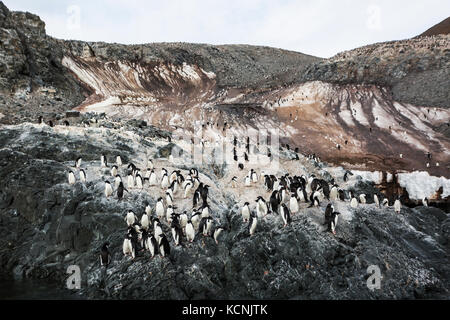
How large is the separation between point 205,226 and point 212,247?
97 cm

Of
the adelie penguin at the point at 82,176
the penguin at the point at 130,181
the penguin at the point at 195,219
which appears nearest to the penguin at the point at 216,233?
the penguin at the point at 195,219

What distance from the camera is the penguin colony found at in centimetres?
1493

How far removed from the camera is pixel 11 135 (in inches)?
850

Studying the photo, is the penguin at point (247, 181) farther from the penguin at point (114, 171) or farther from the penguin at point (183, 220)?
the penguin at point (114, 171)

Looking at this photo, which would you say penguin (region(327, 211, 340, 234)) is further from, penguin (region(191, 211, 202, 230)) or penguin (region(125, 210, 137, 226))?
penguin (region(125, 210, 137, 226))

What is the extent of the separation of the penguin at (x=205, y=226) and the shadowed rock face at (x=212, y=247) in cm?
35

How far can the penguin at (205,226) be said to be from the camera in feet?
51.7

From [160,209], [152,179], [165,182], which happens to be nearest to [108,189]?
[152,179]

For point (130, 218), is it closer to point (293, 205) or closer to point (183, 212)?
point (183, 212)

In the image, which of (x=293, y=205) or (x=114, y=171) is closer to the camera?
(x=293, y=205)

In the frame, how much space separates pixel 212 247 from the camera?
15.4 metres

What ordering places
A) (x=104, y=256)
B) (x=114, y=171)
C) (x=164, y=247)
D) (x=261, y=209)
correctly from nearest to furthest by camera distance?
(x=164, y=247), (x=104, y=256), (x=261, y=209), (x=114, y=171)

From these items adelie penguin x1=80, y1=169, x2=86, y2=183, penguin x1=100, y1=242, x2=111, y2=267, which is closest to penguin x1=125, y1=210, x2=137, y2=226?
penguin x1=100, y1=242, x2=111, y2=267
